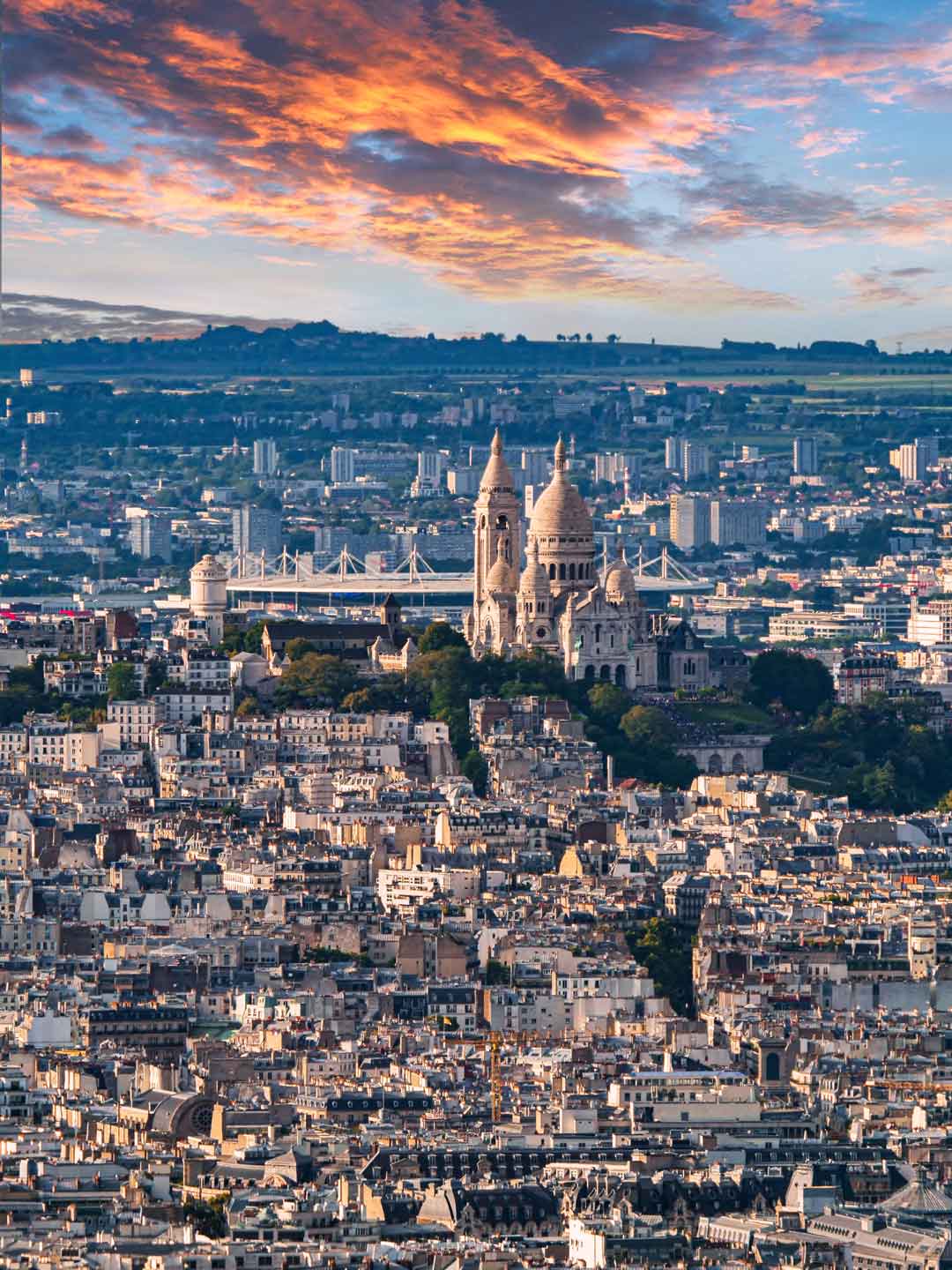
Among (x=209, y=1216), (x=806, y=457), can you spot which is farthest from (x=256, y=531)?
(x=209, y=1216)

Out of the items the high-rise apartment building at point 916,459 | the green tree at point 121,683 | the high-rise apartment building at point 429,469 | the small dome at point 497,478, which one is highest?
the small dome at point 497,478

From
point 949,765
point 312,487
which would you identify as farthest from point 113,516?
point 949,765

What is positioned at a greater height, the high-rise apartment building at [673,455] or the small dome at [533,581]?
the small dome at [533,581]

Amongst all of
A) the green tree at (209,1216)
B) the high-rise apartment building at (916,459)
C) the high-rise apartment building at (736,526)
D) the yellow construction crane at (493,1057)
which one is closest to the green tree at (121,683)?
the yellow construction crane at (493,1057)

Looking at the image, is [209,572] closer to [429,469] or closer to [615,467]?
[615,467]

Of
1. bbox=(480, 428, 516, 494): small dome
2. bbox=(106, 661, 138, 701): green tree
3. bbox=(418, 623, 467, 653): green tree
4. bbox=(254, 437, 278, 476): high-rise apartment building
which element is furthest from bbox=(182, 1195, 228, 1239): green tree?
bbox=(254, 437, 278, 476): high-rise apartment building

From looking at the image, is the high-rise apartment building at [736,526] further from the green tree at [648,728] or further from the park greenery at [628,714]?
the green tree at [648,728]
